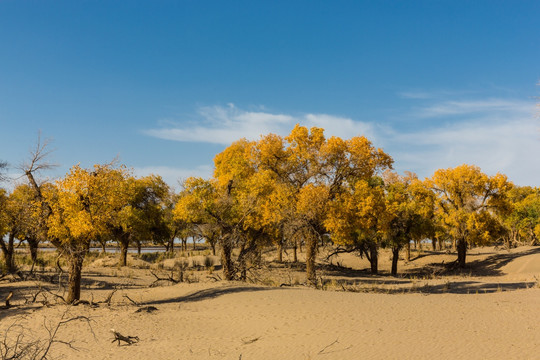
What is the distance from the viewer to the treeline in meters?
17.5

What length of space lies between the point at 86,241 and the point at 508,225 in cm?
6159

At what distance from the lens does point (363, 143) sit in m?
24.3

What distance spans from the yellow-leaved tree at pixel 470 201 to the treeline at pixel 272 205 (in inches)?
3.6

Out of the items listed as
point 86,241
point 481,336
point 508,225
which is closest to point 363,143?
point 481,336

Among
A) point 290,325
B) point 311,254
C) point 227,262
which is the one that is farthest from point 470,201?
point 290,325

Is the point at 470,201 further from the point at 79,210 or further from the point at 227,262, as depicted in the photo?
the point at 79,210

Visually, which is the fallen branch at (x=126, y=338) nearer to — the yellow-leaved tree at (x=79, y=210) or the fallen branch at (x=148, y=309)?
the fallen branch at (x=148, y=309)

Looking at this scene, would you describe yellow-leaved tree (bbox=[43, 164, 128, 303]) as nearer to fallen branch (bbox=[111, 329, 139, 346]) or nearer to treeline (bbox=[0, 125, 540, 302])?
treeline (bbox=[0, 125, 540, 302])

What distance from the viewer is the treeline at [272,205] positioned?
17.5 metres

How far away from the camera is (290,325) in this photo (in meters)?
14.1

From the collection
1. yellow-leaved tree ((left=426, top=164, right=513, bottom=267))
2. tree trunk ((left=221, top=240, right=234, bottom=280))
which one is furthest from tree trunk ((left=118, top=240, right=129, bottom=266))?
yellow-leaved tree ((left=426, top=164, right=513, bottom=267))

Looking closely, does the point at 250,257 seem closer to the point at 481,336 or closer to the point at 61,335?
the point at 61,335

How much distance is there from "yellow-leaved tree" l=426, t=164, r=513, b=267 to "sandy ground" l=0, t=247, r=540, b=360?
1696 cm

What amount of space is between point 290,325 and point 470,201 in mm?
30081
